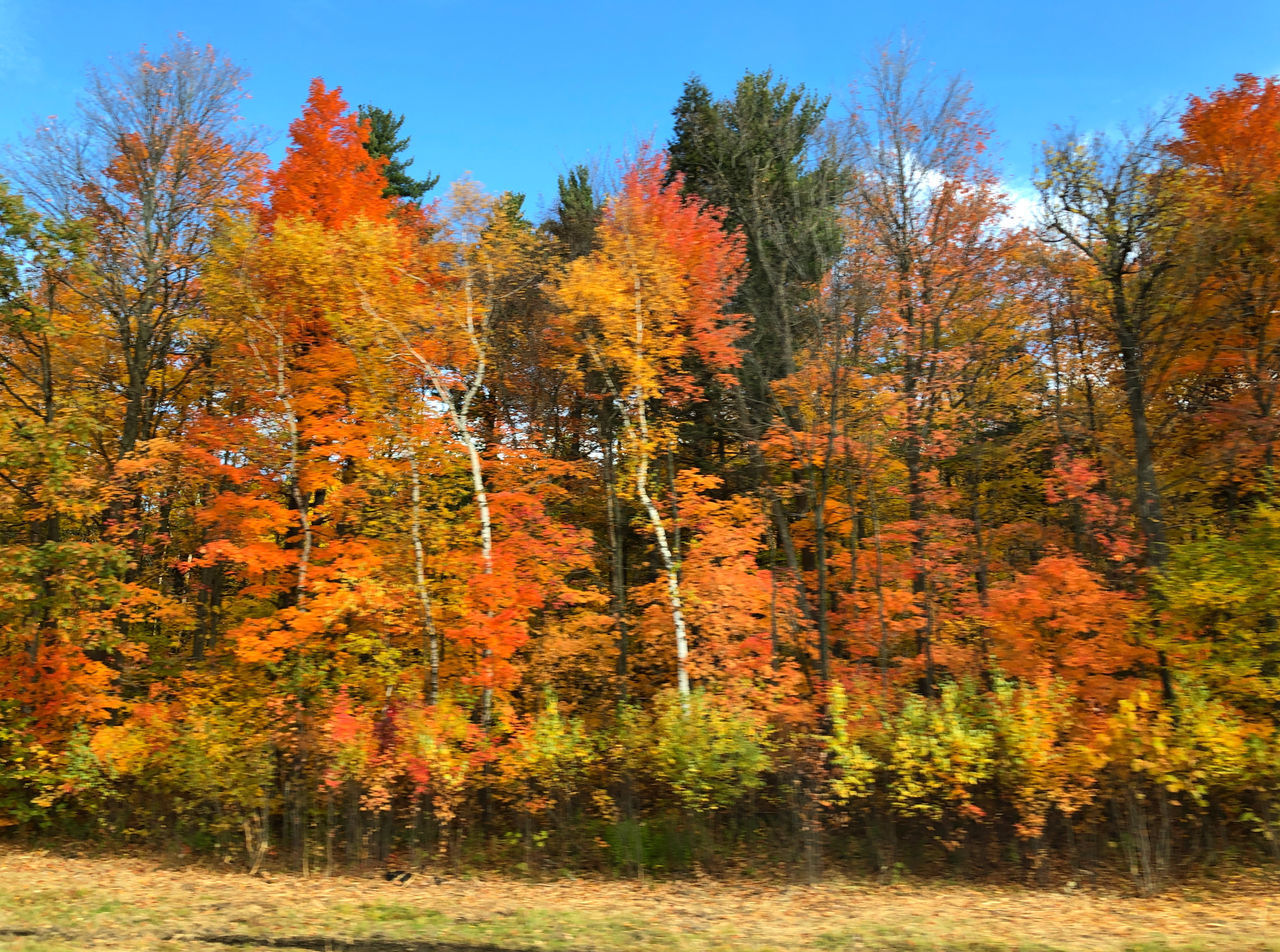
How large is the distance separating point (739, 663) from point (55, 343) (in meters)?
16.5

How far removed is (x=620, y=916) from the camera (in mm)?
8867

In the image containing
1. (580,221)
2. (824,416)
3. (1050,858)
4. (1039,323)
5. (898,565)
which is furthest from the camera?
(580,221)

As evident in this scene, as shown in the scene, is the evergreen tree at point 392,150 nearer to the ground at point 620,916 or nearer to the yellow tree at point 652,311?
the yellow tree at point 652,311

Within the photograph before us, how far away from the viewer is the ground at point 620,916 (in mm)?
7617

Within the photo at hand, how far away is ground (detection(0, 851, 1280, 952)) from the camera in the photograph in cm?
762

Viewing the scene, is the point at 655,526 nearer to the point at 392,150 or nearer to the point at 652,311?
the point at 652,311

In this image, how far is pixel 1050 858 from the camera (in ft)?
32.0

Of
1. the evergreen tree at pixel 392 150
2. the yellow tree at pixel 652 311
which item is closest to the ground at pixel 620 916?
the yellow tree at pixel 652 311

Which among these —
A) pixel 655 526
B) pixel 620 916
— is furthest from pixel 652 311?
pixel 620 916

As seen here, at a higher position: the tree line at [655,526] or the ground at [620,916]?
the tree line at [655,526]

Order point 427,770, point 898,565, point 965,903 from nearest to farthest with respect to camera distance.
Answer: point 965,903 → point 427,770 → point 898,565

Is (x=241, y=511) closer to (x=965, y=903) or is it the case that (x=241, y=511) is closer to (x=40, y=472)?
(x=40, y=472)

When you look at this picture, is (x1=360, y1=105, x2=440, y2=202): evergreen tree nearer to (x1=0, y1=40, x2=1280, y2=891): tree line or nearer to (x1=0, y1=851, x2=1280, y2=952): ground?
(x1=0, y1=40, x2=1280, y2=891): tree line

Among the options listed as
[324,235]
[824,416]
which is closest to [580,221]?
[324,235]
